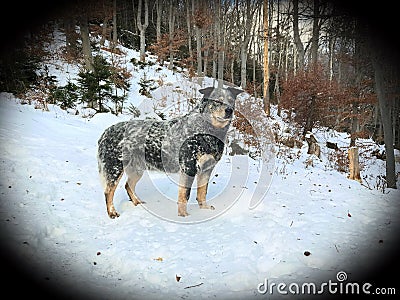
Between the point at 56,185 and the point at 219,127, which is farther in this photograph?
the point at 56,185

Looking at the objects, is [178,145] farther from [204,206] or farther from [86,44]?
[86,44]

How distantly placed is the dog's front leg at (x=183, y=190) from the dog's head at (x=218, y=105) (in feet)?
2.97

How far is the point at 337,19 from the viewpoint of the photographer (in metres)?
4.49

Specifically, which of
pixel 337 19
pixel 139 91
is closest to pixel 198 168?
pixel 337 19

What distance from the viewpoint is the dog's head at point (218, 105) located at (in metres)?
3.46

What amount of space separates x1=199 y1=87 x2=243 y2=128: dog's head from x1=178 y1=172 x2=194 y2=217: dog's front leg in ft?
2.97

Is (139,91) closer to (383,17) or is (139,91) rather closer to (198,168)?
(198,168)

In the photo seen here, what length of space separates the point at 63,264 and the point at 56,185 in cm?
215

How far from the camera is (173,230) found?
3432 mm

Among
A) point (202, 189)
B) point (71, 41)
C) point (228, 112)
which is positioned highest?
point (71, 41)

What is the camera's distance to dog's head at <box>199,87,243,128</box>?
346cm

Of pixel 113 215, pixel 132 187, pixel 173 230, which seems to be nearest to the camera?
pixel 173 230

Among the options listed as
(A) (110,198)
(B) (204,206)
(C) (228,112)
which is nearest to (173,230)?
(B) (204,206)

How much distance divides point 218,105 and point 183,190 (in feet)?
4.56
